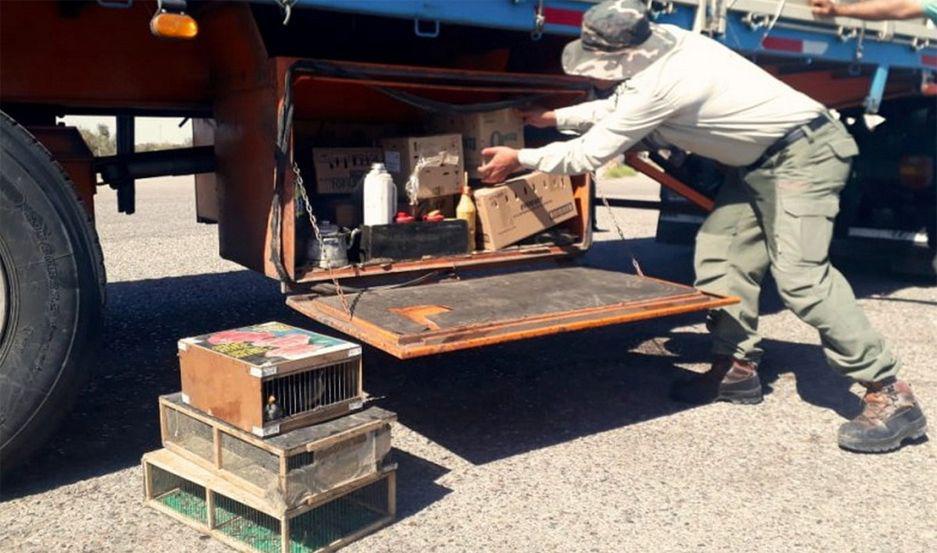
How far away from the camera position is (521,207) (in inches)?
181

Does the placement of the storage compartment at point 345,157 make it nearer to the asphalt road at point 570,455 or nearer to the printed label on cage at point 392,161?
the printed label on cage at point 392,161

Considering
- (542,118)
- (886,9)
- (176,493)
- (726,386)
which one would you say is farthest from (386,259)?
(886,9)

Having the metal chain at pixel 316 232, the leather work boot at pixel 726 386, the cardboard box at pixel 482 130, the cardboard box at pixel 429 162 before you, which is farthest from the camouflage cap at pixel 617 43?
the leather work boot at pixel 726 386

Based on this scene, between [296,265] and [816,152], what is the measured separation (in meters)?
2.32

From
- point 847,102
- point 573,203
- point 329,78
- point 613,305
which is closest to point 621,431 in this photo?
point 613,305

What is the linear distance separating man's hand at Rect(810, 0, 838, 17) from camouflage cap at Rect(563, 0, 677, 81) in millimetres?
1598

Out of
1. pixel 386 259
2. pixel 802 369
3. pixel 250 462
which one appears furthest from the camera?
pixel 802 369

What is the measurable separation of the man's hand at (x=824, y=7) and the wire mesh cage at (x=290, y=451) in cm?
353

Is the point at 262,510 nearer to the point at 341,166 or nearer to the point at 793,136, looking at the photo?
the point at 341,166

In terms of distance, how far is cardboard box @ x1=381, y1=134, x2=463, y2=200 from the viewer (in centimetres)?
448

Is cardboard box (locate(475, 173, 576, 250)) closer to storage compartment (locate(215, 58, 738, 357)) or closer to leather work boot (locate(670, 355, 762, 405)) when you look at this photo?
storage compartment (locate(215, 58, 738, 357))

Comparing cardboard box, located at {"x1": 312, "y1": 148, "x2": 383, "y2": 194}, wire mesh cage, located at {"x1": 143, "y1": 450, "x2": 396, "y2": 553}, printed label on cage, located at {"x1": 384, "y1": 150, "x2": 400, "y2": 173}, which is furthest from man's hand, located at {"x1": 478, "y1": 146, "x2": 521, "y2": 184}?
wire mesh cage, located at {"x1": 143, "y1": 450, "x2": 396, "y2": 553}

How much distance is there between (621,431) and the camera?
391 centimetres

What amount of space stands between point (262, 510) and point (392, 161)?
2.32 metres
